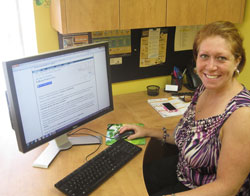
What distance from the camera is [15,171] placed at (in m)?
1.26

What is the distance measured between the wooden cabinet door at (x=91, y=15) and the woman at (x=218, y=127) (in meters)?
0.52

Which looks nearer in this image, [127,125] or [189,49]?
[127,125]

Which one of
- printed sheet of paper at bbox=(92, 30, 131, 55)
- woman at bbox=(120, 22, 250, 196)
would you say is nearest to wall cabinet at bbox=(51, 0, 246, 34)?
printed sheet of paper at bbox=(92, 30, 131, 55)

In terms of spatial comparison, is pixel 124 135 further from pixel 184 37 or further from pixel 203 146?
pixel 184 37

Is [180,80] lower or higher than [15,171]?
higher

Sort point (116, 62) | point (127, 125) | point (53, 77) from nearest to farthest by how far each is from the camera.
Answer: point (53, 77)
point (127, 125)
point (116, 62)

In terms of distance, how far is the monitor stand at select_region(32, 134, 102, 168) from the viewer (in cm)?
131

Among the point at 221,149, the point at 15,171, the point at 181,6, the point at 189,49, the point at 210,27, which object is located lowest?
the point at 15,171

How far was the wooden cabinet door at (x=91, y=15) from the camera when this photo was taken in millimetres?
1508

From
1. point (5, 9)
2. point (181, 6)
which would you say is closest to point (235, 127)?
point (181, 6)

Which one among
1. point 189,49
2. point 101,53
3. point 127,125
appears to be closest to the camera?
point 101,53

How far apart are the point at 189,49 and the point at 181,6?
1.83 ft

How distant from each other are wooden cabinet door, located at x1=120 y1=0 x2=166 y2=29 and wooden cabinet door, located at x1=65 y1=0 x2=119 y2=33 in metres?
0.05

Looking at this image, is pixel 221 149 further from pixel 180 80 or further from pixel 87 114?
pixel 180 80
